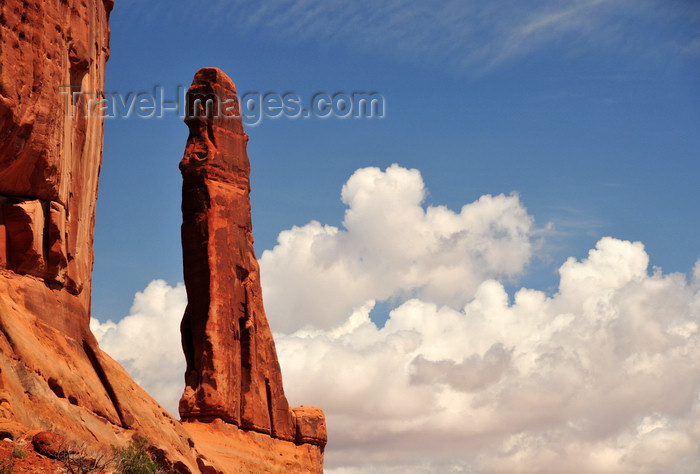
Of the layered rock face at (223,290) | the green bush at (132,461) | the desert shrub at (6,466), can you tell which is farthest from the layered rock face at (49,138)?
the layered rock face at (223,290)

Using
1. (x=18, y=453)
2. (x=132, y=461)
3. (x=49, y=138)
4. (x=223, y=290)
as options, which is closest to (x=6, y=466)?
(x=18, y=453)

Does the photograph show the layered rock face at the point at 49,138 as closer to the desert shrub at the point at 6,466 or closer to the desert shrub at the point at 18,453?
the desert shrub at the point at 18,453

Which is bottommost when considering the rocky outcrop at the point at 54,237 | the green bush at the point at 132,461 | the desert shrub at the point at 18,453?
the desert shrub at the point at 18,453

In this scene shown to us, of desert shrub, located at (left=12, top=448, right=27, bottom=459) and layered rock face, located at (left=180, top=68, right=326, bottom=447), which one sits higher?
layered rock face, located at (left=180, top=68, right=326, bottom=447)

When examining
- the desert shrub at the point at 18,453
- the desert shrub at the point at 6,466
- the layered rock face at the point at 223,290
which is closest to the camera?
the desert shrub at the point at 6,466

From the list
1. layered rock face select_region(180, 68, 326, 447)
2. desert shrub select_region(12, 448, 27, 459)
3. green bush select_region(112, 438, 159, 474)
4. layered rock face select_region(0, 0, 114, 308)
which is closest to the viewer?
desert shrub select_region(12, 448, 27, 459)

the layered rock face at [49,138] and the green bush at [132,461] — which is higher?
the layered rock face at [49,138]

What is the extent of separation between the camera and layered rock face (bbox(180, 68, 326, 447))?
45.1 meters

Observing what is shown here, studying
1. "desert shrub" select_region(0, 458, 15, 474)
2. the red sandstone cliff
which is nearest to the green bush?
the red sandstone cliff

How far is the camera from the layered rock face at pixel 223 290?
45062mm

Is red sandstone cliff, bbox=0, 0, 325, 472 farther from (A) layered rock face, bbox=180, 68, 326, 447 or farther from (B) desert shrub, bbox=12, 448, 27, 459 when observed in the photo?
(A) layered rock face, bbox=180, 68, 326, 447

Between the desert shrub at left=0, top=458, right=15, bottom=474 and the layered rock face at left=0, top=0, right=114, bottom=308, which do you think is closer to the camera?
the desert shrub at left=0, top=458, right=15, bottom=474

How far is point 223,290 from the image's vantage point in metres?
46.5

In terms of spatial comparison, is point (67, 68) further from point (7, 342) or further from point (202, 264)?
point (202, 264)
